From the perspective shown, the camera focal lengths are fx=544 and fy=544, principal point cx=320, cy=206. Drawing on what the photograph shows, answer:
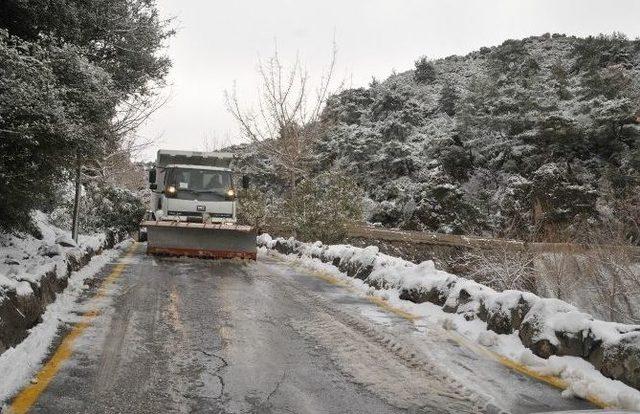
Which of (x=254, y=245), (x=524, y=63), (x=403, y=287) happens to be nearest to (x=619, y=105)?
(x=524, y=63)

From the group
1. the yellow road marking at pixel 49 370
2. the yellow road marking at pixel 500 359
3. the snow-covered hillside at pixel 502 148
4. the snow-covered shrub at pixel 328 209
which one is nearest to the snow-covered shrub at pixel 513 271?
the snow-covered hillside at pixel 502 148

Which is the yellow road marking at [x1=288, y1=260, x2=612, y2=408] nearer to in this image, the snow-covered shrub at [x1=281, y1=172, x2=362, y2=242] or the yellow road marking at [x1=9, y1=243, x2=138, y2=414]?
the yellow road marking at [x1=9, y1=243, x2=138, y2=414]

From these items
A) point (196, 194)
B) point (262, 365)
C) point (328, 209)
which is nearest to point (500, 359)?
point (262, 365)

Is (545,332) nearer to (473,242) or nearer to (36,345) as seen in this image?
(36,345)

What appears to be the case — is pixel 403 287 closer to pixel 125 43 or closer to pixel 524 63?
pixel 125 43

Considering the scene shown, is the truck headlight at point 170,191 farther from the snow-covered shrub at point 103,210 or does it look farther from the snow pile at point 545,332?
the snow pile at point 545,332

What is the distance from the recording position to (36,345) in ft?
16.7

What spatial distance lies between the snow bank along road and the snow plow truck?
6.01 metres

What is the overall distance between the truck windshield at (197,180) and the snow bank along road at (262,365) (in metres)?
7.23

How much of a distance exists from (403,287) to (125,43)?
26.6 ft

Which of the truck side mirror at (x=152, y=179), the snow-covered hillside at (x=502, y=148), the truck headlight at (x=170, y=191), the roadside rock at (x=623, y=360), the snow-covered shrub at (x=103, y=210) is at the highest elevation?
the snow-covered hillside at (x=502, y=148)

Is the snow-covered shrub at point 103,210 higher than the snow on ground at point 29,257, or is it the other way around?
the snow-covered shrub at point 103,210

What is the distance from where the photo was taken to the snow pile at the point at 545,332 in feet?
14.8

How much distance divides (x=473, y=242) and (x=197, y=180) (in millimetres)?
11037
